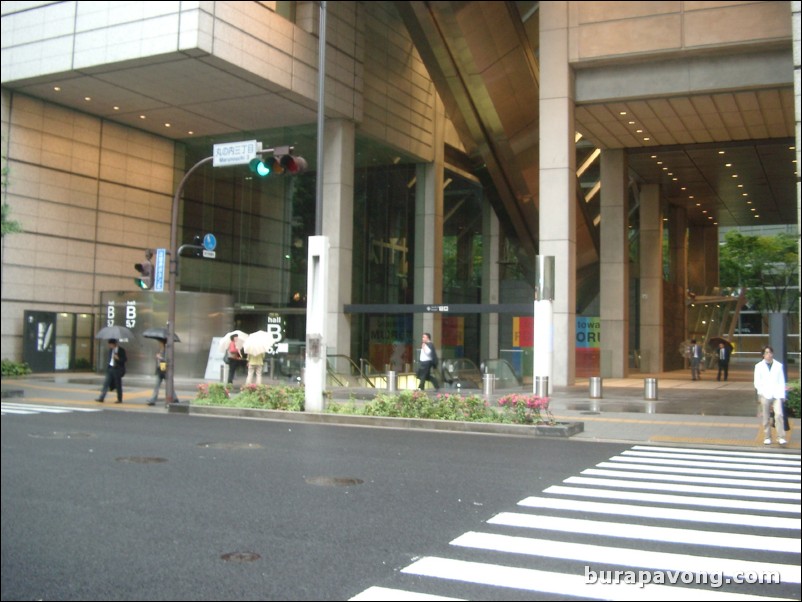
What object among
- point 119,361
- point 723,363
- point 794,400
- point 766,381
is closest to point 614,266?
point 794,400

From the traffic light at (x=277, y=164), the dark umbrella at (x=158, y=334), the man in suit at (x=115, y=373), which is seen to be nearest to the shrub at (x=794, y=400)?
the traffic light at (x=277, y=164)

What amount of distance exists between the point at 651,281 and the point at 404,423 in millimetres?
32183

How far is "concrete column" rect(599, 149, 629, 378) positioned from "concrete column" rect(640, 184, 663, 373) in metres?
4.61

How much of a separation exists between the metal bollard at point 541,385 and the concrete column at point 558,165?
8063mm

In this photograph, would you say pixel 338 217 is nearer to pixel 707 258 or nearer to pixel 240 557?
pixel 707 258

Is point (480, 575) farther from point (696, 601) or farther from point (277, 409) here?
point (277, 409)

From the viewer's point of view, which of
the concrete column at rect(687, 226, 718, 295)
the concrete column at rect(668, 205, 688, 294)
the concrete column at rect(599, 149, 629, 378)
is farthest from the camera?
the concrete column at rect(668, 205, 688, 294)

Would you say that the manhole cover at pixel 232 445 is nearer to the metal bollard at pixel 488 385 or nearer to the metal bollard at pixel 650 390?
the metal bollard at pixel 488 385

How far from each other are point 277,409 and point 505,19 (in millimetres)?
21489

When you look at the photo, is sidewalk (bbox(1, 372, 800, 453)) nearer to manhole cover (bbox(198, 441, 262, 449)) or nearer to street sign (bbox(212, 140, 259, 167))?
manhole cover (bbox(198, 441, 262, 449))

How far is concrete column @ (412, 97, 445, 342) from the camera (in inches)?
1731

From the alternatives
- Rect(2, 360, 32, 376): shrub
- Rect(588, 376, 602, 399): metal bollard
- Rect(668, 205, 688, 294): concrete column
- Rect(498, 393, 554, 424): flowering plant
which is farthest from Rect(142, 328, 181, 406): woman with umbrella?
Rect(668, 205, 688, 294): concrete column

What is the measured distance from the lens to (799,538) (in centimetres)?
679

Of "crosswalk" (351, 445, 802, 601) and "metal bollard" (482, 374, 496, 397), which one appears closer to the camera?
"crosswalk" (351, 445, 802, 601)
